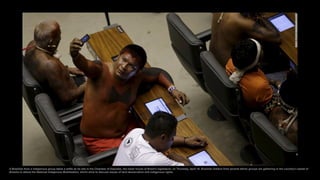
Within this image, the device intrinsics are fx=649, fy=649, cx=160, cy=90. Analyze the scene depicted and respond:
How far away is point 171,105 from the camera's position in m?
4.00

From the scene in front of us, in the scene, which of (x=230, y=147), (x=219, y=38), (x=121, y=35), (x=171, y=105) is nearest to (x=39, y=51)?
(x=121, y=35)

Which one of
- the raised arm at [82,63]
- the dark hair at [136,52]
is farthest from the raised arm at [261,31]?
the raised arm at [82,63]

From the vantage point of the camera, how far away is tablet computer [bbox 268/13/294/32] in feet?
14.4

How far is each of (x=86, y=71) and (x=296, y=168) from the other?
1.35 metres

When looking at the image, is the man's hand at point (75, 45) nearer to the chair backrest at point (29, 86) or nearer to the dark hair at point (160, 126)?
the chair backrest at point (29, 86)

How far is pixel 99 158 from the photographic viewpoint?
12.3ft

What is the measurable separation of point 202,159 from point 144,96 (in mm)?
635

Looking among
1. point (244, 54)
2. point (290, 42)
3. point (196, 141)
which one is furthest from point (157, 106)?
point (290, 42)

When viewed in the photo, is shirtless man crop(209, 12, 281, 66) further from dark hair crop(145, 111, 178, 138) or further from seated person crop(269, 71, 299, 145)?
dark hair crop(145, 111, 178, 138)

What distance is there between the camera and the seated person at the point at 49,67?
13.4 ft

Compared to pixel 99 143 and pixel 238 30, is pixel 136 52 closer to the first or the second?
pixel 99 143

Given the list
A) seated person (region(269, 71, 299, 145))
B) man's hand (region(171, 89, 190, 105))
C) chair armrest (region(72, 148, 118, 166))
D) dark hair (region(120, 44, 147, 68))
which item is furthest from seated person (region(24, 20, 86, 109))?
seated person (region(269, 71, 299, 145))

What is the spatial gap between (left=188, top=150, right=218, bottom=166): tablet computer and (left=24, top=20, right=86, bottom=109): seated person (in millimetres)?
986

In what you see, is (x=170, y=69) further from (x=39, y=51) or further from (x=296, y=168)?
(x=296, y=168)
